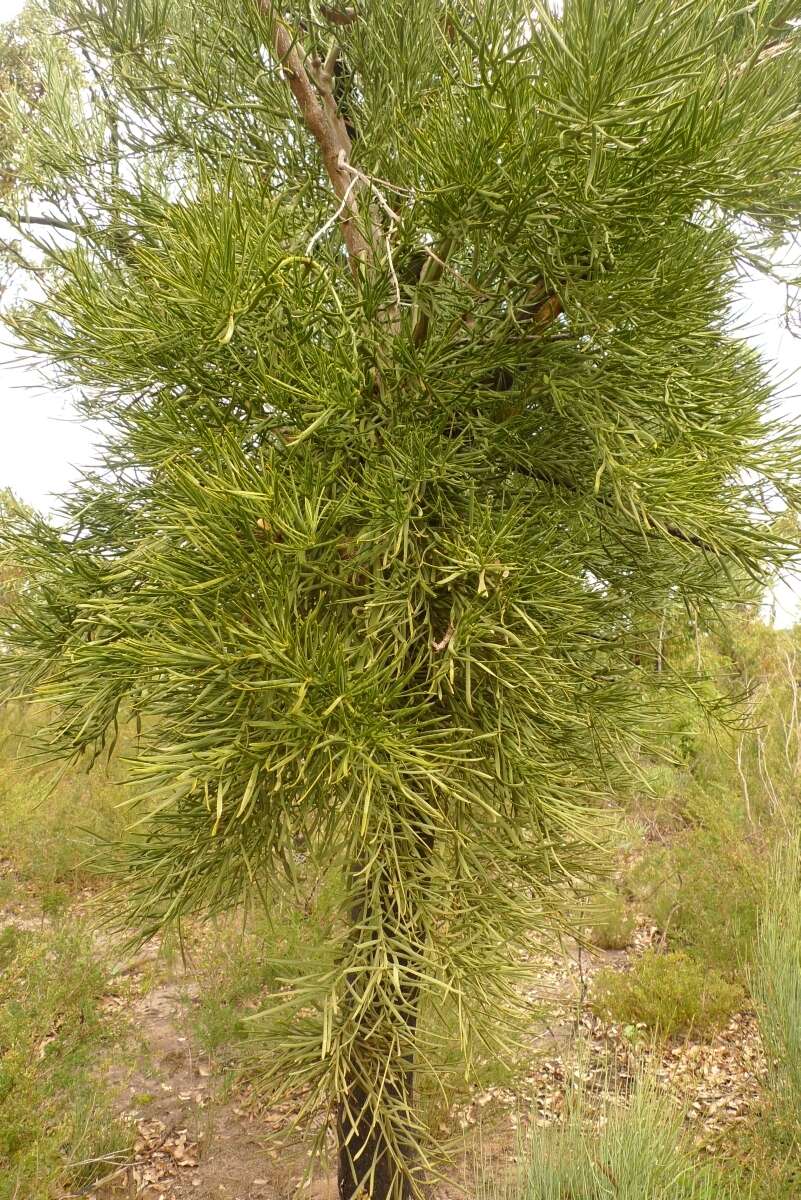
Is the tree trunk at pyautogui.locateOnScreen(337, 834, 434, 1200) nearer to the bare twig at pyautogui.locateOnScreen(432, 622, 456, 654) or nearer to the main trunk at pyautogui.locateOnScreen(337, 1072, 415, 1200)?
the main trunk at pyautogui.locateOnScreen(337, 1072, 415, 1200)

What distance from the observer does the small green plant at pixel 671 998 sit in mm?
3637

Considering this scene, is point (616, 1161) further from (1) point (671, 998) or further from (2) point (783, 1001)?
(1) point (671, 998)

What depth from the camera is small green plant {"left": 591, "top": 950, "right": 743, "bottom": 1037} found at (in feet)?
11.9

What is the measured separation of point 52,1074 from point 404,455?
2994 mm

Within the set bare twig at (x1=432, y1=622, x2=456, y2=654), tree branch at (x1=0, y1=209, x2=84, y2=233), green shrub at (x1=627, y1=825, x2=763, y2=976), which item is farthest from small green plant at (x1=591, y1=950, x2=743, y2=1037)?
tree branch at (x1=0, y1=209, x2=84, y2=233)

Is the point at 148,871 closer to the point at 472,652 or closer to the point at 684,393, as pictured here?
the point at 472,652

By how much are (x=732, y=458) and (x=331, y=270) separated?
0.75 metres

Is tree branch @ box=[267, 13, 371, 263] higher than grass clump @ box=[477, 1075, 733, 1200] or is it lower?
higher

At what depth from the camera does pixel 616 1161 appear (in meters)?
1.69

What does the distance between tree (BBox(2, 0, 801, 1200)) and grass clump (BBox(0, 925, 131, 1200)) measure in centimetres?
121

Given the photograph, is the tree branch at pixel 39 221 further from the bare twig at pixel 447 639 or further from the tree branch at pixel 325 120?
the bare twig at pixel 447 639

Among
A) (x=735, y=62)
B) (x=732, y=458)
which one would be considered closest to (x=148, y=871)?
(x=732, y=458)

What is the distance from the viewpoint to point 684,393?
1327mm

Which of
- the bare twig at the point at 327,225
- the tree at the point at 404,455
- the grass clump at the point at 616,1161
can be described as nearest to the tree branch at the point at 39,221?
the tree at the point at 404,455
